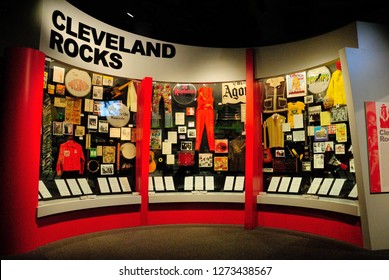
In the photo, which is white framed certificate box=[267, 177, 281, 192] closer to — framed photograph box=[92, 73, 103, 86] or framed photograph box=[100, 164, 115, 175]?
framed photograph box=[100, 164, 115, 175]

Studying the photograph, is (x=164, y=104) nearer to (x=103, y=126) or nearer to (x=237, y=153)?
(x=103, y=126)

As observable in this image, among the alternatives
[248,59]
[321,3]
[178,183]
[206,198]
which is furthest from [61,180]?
[321,3]

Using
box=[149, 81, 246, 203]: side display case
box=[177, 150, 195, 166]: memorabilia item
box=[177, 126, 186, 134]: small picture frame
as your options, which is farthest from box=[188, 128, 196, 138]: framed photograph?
box=[177, 150, 195, 166]: memorabilia item

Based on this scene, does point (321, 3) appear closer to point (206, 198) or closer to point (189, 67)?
point (189, 67)

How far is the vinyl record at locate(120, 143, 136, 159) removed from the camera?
18.2 feet

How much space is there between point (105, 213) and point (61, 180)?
92cm

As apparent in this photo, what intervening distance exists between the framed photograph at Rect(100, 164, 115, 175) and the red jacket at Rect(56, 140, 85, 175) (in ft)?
1.21

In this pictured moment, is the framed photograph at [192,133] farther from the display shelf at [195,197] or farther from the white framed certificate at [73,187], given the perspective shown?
the white framed certificate at [73,187]

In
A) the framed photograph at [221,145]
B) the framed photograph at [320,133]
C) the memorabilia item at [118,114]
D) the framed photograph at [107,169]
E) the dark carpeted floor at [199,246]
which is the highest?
the memorabilia item at [118,114]

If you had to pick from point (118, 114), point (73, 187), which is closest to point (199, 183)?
point (118, 114)

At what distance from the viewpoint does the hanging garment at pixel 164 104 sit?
19.1ft

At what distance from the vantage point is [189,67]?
5848 millimetres

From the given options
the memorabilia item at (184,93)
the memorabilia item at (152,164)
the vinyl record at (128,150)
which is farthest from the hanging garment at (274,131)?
the vinyl record at (128,150)

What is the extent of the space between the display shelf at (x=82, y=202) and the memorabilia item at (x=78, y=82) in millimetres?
1775
